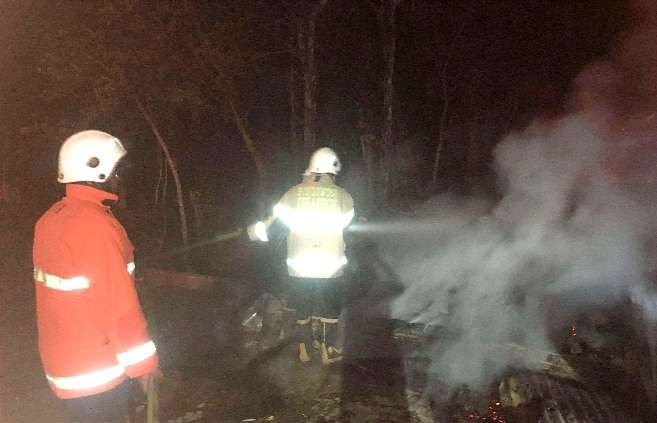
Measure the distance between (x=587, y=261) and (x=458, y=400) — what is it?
1.92m

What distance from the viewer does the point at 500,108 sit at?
66.0ft

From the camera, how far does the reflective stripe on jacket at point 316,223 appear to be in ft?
16.8

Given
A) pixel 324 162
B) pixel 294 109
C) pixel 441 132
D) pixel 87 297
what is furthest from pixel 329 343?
pixel 441 132

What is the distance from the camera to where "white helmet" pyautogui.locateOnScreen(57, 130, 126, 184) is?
2902 mm

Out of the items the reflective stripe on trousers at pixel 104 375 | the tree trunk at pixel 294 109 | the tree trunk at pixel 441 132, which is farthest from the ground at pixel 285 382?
the tree trunk at pixel 441 132

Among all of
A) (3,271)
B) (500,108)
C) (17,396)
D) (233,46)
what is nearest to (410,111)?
(500,108)

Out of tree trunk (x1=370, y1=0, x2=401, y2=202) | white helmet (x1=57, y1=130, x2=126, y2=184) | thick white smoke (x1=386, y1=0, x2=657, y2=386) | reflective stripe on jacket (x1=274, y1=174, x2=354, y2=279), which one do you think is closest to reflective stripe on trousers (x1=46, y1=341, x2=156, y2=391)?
white helmet (x1=57, y1=130, x2=126, y2=184)

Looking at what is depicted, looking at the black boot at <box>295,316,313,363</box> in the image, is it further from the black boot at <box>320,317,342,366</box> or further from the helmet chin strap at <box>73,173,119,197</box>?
the helmet chin strap at <box>73,173,119,197</box>

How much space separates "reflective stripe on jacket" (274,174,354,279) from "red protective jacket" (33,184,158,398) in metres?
2.42

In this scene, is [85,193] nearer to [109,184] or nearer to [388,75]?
[109,184]

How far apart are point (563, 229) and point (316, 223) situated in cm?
254

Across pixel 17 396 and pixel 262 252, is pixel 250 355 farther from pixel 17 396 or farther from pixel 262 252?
pixel 262 252

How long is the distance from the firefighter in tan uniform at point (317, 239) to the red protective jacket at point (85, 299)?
243cm

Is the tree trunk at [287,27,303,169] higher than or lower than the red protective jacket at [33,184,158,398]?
higher
